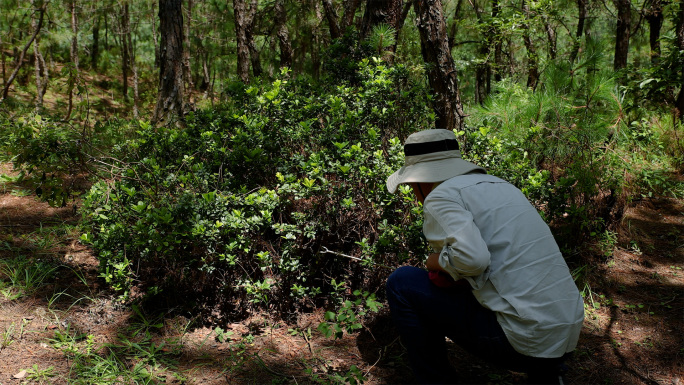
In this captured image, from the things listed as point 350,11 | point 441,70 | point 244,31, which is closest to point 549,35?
point 350,11

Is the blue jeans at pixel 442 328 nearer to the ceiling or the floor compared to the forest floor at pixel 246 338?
nearer to the ceiling

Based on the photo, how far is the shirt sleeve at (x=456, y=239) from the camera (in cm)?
189

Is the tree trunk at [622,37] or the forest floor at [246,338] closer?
the forest floor at [246,338]

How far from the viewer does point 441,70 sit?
4.36 m

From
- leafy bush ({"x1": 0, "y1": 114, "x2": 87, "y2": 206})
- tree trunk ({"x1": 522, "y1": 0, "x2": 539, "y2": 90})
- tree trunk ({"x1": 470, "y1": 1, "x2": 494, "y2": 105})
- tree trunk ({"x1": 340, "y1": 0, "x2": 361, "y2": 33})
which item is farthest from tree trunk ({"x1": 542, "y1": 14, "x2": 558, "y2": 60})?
leafy bush ({"x1": 0, "y1": 114, "x2": 87, "y2": 206})

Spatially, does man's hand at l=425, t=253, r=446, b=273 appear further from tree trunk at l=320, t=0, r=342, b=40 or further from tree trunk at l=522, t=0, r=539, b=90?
tree trunk at l=320, t=0, r=342, b=40

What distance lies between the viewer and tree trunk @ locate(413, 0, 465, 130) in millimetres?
4289

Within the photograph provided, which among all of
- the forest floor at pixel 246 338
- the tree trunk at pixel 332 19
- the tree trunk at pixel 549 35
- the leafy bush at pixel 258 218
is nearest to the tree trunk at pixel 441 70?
the leafy bush at pixel 258 218

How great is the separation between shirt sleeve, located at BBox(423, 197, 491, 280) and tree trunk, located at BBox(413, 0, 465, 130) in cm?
239

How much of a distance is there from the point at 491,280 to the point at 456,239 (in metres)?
0.26

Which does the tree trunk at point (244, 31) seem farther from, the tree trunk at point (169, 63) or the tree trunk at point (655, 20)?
the tree trunk at point (655, 20)

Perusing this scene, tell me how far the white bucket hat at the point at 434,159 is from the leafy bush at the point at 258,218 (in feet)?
2.44

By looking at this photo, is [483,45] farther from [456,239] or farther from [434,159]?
[456,239]

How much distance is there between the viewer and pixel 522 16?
7316mm
